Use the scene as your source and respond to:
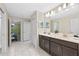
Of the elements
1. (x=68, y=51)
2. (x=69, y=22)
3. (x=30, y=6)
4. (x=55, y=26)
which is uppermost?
(x=30, y=6)

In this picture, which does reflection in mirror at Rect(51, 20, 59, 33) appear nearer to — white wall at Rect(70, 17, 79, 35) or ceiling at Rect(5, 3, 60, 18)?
ceiling at Rect(5, 3, 60, 18)

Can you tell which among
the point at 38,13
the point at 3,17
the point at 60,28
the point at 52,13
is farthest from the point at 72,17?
the point at 3,17

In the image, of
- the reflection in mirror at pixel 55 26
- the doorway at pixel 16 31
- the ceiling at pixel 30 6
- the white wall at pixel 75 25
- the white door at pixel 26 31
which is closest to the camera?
the white wall at pixel 75 25

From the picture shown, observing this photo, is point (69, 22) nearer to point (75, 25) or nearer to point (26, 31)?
point (75, 25)

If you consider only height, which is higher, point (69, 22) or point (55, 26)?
point (69, 22)

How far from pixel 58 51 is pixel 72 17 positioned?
172cm

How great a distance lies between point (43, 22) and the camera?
7.24m

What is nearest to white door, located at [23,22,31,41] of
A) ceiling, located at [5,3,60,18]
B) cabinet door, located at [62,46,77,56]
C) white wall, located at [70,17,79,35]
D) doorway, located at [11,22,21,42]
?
doorway, located at [11,22,21,42]

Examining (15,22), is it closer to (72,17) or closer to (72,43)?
(72,17)

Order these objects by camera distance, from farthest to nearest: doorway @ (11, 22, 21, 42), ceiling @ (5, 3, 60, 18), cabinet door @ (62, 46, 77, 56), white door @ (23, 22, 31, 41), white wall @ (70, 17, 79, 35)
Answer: doorway @ (11, 22, 21, 42), white door @ (23, 22, 31, 41), ceiling @ (5, 3, 60, 18), white wall @ (70, 17, 79, 35), cabinet door @ (62, 46, 77, 56)

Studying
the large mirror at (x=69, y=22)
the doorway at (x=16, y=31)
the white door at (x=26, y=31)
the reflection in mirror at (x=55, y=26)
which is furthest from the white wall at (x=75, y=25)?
the doorway at (x=16, y=31)

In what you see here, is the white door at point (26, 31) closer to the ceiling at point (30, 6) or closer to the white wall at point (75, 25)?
the ceiling at point (30, 6)

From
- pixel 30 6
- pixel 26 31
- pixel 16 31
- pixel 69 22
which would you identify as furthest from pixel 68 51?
pixel 16 31

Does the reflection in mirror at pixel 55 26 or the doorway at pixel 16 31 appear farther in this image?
the doorway at pixel 16 31
